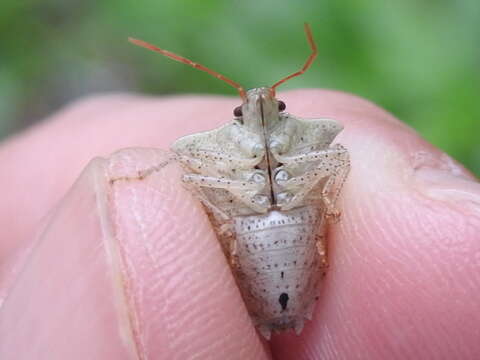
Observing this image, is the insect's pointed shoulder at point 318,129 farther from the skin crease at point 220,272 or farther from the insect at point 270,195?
the skin crease at point 220,272

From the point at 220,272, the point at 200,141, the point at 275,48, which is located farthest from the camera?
the point at 275,48

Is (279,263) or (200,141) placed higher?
(200,141)

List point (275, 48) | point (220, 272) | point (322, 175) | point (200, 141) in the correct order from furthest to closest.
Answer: point (275, 48) → point (200, 141) → point (322, 175) → point (220, 272)

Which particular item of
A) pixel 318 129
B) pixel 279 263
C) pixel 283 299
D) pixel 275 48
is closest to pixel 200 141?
pixel 318 129

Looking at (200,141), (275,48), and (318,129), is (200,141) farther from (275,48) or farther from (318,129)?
(275,48)

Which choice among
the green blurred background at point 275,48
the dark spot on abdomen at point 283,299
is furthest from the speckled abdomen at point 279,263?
the green blurred background at point 275,48

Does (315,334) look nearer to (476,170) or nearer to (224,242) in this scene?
(224,242)
